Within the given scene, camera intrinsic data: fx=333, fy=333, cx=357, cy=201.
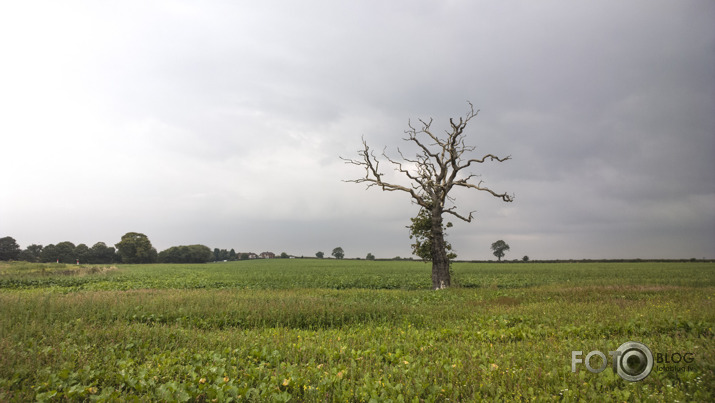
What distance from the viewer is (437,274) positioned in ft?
76.0

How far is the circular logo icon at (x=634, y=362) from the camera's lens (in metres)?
5.36

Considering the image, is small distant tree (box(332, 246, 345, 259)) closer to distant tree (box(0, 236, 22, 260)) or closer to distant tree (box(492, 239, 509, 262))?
distant tree (box(492, 239, 509, 262))

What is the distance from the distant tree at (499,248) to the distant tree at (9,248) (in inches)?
6012

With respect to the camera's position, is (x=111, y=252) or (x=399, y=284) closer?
(x=399, y=284)

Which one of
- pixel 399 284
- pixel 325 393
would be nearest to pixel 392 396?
pixel 325 393

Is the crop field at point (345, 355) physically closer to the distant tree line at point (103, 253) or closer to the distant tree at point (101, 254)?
the distant tree line at point (103, 253)

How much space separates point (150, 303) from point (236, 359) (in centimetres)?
825

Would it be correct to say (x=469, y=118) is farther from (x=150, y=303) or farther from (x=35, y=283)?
(x=35, y=283)

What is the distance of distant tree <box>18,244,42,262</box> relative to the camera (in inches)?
3713

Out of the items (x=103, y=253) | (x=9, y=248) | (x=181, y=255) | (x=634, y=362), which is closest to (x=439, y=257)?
(x=634, y=362)

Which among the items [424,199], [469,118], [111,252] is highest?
[469,118]

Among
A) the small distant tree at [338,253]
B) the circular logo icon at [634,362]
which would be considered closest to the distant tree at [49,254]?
the small distant tree at [338,253]

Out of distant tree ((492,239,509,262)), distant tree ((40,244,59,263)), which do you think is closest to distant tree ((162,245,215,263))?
distant tree ((40,244,59,263))

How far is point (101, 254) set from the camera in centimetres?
10775
